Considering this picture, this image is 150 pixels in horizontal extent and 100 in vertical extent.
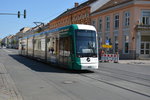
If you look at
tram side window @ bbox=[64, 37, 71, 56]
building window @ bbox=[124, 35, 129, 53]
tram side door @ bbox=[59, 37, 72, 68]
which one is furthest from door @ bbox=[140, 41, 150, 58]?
tram side window @ bbox=[64, 37, 71, 56]

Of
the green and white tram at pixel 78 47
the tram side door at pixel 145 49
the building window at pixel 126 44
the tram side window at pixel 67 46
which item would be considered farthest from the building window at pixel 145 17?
the tram side window at pixel 67 46

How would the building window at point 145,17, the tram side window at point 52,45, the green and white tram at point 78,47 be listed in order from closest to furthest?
the green and white tram at point 78,47
the tram side window at point 52,45
the building window at point 145,17

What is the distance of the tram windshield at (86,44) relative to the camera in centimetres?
1711

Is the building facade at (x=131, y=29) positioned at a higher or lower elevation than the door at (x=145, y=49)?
higher

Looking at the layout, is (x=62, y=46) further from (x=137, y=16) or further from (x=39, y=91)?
(x=137, y=16)

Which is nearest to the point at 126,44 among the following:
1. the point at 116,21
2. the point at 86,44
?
the point at 116,21

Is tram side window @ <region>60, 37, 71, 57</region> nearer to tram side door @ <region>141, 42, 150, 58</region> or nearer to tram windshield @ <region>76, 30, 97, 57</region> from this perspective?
tram windshield @ <region>76, 30, 97, 57</region>

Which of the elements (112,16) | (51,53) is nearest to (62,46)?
(51,53)

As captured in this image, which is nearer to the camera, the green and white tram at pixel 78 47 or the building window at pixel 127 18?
the green and white tram at pixel 78 47

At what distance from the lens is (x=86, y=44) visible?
17.4 meters

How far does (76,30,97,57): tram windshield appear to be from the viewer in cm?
1711

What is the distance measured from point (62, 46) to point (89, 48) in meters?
2.58

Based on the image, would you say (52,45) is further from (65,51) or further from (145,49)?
(145,49)

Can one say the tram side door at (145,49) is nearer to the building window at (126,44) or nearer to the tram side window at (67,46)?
the building window at (126,44)
